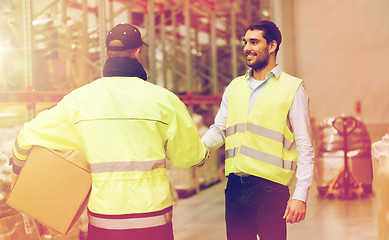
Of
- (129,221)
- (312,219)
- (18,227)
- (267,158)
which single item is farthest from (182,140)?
(312,219)

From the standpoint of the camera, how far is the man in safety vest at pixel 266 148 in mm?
2830

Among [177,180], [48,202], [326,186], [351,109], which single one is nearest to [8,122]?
[48,202]

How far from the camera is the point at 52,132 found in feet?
7.90

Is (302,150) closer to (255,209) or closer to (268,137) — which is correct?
(268,137)

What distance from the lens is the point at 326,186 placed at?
8164 millimetres

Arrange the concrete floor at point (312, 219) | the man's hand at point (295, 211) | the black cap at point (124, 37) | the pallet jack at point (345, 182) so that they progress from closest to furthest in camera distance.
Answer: the black cap at point (124, 37), the man's hand at point (295, 211), the concrete floor at point (312, 219), the pallet jack at point (345, 182)

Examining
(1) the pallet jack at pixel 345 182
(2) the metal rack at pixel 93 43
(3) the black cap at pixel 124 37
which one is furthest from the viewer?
(1) the pallet jack at pixel 345 182

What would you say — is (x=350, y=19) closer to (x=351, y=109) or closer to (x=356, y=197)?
(x=351, y=109)

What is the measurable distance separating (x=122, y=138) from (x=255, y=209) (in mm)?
1000

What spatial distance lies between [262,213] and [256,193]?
0.12 metres

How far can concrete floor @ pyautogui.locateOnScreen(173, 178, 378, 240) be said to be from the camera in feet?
→ 18.4

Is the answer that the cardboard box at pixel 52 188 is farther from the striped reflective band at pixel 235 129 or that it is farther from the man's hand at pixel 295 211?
the man's hand at pixel 295 211

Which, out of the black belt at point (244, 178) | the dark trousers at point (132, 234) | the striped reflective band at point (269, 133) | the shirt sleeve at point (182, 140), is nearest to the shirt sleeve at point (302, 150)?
the striped reflective band at point (269, 133)

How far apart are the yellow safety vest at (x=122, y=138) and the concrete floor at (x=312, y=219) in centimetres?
335
